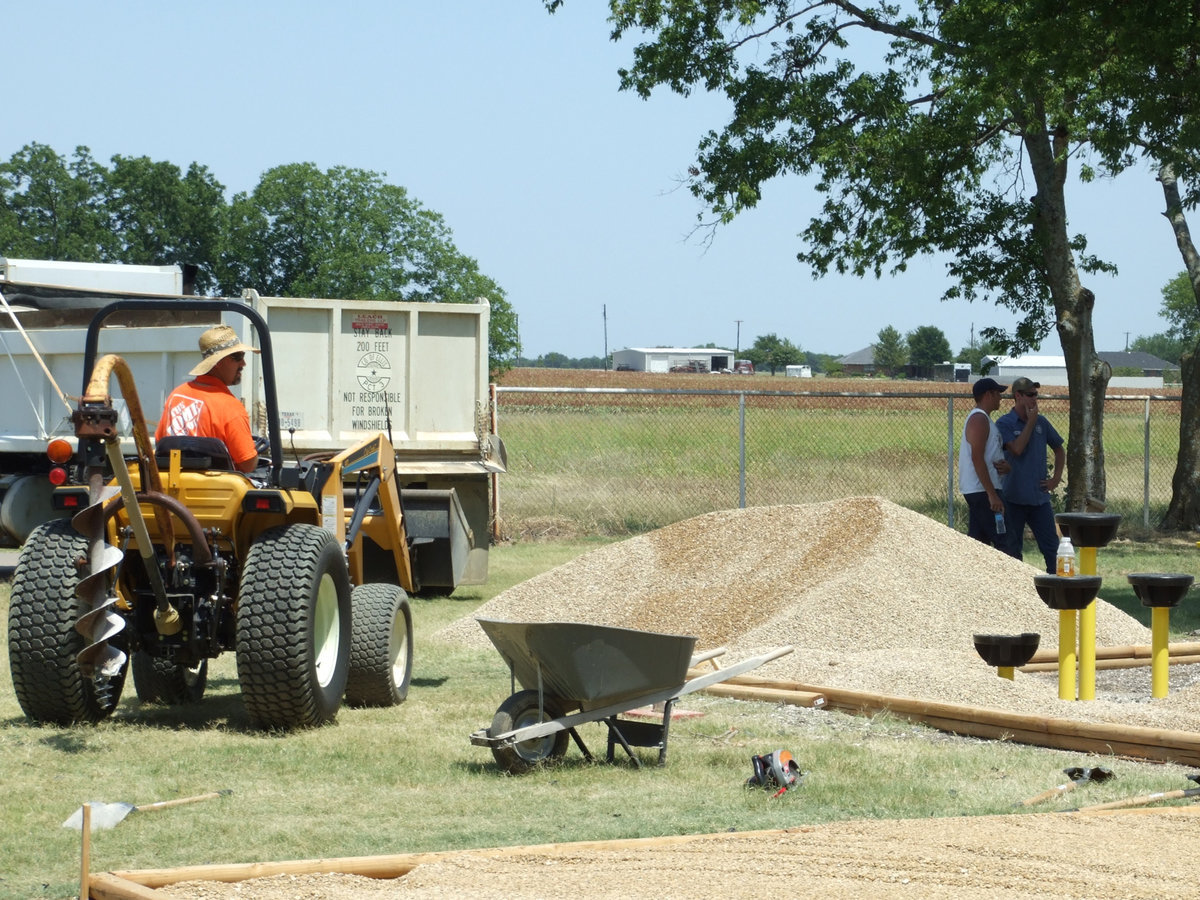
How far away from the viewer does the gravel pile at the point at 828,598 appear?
28.3 feet

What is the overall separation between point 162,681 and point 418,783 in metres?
2.46

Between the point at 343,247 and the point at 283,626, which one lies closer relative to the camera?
the point at 283,626

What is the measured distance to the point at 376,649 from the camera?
747 cm

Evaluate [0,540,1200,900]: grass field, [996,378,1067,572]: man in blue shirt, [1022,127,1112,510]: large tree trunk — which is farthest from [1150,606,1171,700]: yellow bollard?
[1022,127,1112,510]: large tree trunk

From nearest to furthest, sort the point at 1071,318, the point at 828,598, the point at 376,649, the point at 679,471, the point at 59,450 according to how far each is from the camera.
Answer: the point at 59,450 < the point at 376,649 < the point at 828,598 < the point at 1071,318 < the point at 679,471

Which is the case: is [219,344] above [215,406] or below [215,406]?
above

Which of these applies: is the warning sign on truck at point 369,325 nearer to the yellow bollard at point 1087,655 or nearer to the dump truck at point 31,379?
the dump truck at point 31,379

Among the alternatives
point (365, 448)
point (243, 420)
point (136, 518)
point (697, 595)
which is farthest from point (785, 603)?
point (136, 518)

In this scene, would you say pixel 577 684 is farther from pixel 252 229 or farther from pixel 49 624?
pixel 252 229

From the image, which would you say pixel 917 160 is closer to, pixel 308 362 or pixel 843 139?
pixel 843 139

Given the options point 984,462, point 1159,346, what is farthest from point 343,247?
point 1159,346

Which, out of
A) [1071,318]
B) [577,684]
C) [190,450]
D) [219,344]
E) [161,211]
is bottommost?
[577,684]

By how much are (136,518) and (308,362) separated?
7.19 meters

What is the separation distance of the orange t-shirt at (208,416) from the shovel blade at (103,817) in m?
2.20
